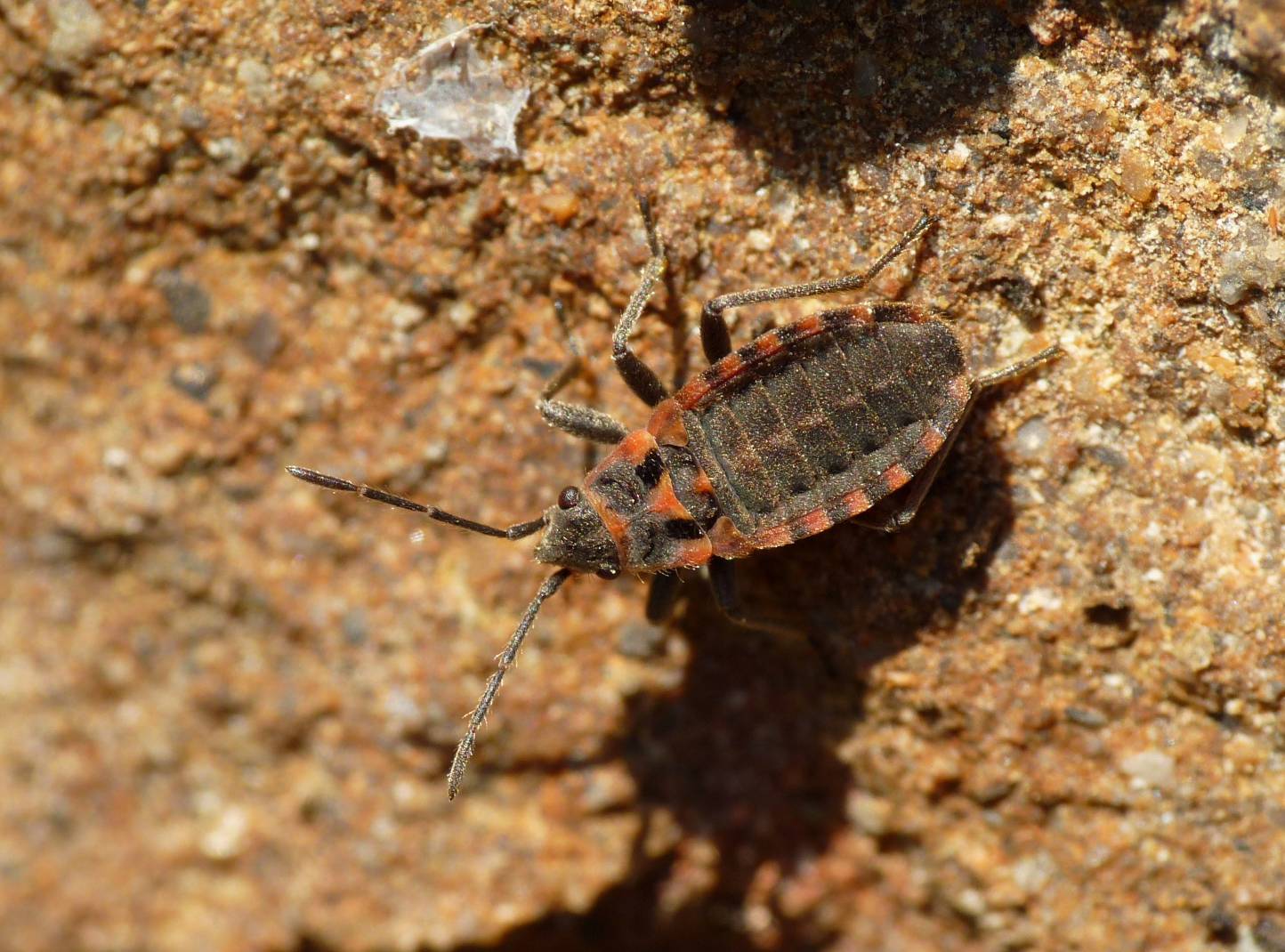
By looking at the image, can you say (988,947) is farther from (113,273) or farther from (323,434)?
(113,273)

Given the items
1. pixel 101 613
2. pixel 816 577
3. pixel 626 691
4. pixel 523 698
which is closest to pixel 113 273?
pixel 101 613

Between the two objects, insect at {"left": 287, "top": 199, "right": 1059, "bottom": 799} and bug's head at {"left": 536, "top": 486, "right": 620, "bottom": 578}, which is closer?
insect at {"left": 287, "top": 199, "right": 1059, "bottom": 799}

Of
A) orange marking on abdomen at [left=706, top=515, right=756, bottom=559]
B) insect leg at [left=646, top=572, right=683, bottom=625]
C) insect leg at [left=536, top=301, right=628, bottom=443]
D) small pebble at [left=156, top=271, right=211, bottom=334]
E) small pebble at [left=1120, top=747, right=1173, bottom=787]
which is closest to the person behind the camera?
orange marking on abdomen at [left=706, top=515, right=756, bottom=559]

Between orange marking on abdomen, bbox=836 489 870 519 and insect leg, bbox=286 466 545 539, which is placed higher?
orange marking on abdomen, bbox=836 489 870 519

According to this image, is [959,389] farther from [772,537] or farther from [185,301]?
[185,301]

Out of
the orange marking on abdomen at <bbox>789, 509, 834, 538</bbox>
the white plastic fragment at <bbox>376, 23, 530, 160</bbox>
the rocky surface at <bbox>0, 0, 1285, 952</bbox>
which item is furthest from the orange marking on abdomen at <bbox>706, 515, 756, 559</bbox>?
the white plastic fragment at <bbox>376, 23, 530, 160</bbox>

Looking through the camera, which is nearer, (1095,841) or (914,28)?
(914,28)

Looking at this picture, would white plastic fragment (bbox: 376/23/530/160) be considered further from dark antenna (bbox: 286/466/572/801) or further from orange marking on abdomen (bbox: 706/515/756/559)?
orange marking on abdomen (bbox: 706/515/756/559)

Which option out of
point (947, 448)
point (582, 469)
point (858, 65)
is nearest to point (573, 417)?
point (582, 469)
